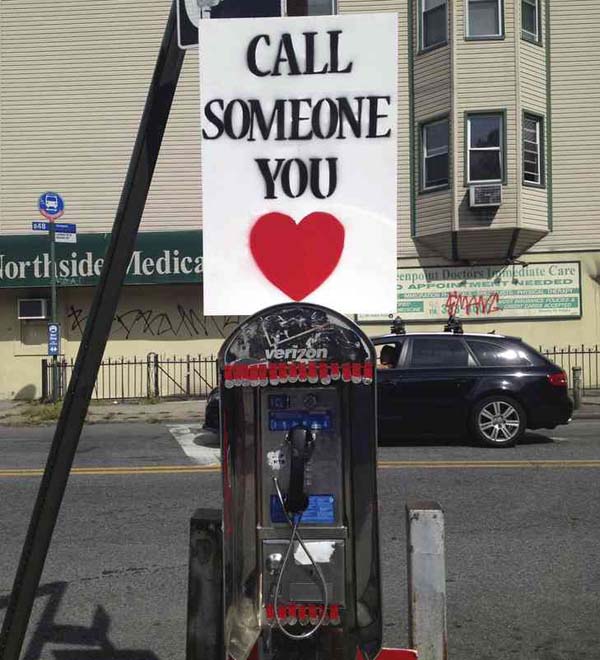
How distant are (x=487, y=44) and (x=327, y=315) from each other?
15.4m

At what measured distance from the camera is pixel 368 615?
11.3 ft

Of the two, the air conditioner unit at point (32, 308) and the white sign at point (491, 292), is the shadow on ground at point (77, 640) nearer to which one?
the white sign at point (491, 292)

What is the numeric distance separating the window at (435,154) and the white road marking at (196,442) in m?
7.53

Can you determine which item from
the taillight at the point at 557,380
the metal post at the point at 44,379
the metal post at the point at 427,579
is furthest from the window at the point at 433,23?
the metal post at the point at 427,579

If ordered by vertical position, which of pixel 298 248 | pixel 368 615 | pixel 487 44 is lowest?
pixel 368 615

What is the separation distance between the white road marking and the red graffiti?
662 centimetres

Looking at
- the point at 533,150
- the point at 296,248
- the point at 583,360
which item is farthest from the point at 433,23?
the point at 296,248

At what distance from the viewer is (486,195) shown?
16.8m

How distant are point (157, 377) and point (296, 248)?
1490 centimetres

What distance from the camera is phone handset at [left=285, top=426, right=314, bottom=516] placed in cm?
321

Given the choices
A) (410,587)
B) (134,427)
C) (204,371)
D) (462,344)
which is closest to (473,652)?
(410,587)

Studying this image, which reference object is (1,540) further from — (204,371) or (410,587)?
(204,371)

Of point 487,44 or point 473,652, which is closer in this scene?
point 473,652

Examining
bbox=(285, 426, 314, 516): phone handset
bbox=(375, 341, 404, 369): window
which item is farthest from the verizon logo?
bbox=(375, 341, 404, 369): window
